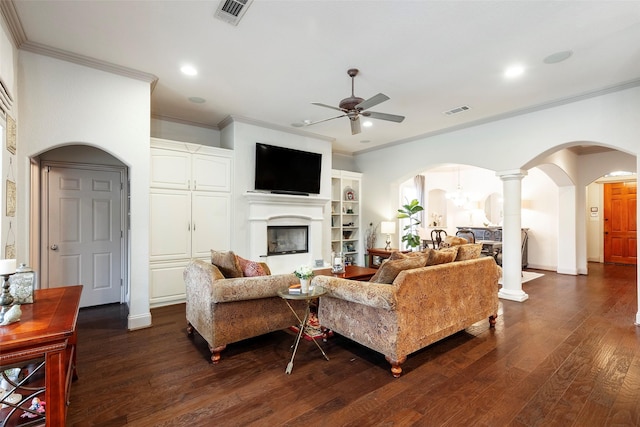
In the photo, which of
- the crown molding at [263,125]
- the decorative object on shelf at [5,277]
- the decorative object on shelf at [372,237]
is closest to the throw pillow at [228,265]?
the decorative object on shelf at [5,277]

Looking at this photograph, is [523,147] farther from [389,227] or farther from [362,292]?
[362,292]

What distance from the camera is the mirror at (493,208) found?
8938mm

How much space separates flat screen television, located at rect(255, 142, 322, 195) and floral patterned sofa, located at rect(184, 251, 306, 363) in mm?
2475

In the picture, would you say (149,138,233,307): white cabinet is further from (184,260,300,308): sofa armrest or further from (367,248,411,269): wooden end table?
(367,248,411,269): wooden end table

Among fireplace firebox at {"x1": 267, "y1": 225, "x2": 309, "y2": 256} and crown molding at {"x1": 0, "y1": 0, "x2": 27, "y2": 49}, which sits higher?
crown molding at {"x1": 0, "y1": 0, "x2": 27, "y2": 49}

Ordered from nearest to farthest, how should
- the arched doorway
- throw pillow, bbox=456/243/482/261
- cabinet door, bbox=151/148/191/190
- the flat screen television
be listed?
throw pillow, bbox=456/243/482/261
the arched doorway
cabinet door, bbox=151/148/191/190
the flat screen television

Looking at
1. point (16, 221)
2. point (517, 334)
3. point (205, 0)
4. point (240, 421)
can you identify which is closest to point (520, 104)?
point (517, 334)

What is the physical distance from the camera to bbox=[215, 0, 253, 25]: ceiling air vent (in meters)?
2.51

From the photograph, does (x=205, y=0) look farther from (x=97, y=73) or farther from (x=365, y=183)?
(x=365, y=183)

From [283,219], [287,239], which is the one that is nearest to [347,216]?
[287,239]

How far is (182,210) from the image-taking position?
4.73 metres

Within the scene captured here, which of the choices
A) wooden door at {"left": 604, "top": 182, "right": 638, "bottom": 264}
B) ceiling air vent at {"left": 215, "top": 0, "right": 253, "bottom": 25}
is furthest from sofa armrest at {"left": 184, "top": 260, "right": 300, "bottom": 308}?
wooden door at {"left": 604, "top": 182, "right": 638, "bottom": 264}

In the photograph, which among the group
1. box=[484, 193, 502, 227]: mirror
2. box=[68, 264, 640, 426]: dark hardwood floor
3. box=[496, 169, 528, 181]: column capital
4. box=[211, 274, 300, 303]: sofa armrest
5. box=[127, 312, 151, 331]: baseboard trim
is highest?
box=[496, 169, 528, 181]: column capital

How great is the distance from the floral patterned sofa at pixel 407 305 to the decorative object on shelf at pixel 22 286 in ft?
7.26
